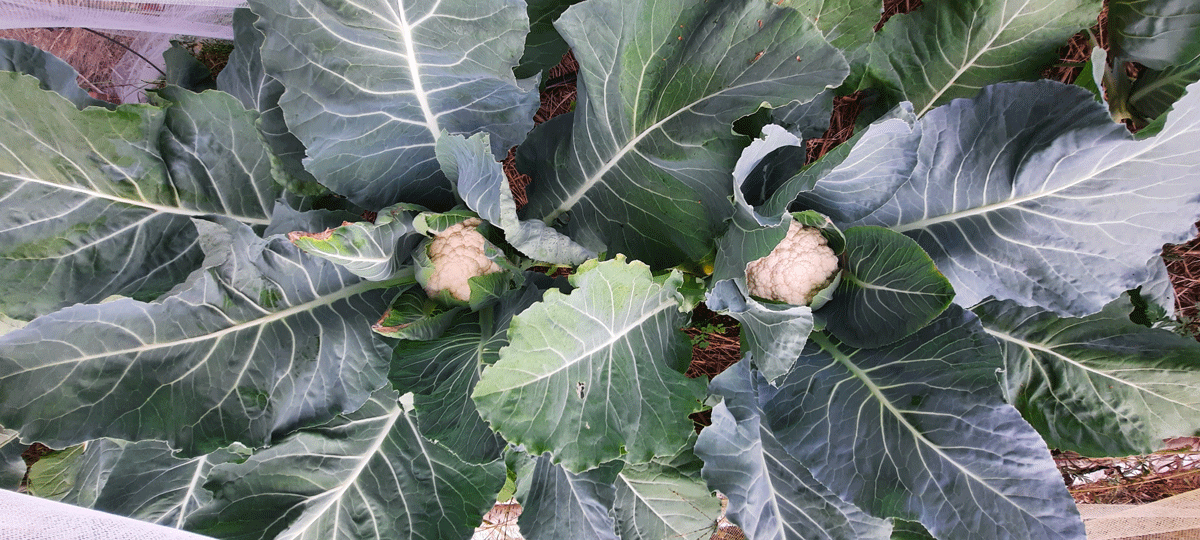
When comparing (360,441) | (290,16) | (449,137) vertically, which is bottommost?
(360,441)

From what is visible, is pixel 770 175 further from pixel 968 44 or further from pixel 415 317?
pixel 415 317

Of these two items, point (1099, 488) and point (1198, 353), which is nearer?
point (1198, 353)

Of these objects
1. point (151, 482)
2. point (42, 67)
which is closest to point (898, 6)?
point (42, 67)

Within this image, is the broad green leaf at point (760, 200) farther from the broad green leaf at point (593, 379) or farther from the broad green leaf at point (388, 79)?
the broad green leaf at point (388, 79)

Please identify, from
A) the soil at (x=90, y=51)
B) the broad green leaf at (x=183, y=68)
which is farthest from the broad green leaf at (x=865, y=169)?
the soil at (x=90, y=51)

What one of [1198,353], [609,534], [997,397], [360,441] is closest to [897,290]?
[997,397]

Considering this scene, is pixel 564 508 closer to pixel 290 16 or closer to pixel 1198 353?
pixel 290 16

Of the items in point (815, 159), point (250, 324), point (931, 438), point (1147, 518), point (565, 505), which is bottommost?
point (1147, 518)
